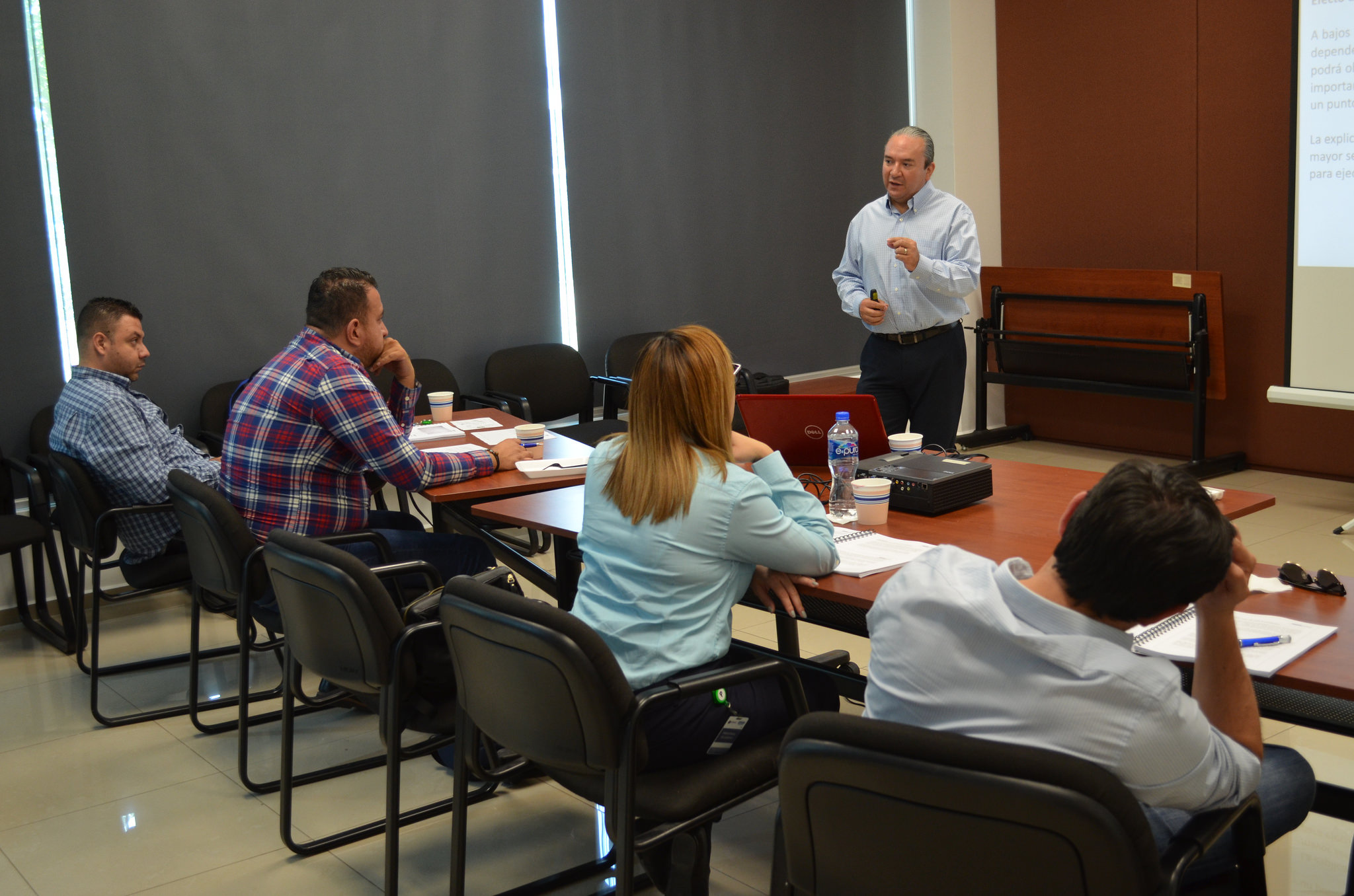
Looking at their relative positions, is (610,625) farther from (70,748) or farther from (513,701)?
(70,748)

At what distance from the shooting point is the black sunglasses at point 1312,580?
6.41ft

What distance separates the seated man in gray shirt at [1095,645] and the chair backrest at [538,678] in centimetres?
47

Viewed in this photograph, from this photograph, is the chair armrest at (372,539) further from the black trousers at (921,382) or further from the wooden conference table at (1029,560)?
the black trousers at (921,382)

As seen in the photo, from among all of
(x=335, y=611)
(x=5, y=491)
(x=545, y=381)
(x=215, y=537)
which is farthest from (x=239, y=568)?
(x=545, y=381)

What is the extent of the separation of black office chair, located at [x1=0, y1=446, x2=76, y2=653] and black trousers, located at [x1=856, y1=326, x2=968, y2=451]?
3030 mm

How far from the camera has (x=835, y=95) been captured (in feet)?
21.3

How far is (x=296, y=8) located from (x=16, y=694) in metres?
2.87

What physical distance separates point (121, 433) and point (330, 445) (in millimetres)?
902

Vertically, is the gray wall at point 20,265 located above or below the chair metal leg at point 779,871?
above

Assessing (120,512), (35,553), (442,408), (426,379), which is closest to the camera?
(120,512)

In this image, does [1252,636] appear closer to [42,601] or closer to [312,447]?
[312,447]

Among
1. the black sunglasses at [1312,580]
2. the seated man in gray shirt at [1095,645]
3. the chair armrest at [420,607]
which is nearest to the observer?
the seated man in gray shirt at [1095,645]

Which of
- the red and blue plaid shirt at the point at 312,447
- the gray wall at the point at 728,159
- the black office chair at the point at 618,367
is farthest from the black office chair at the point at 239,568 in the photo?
the gray wall at the point at 728,159

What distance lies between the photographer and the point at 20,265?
4363mm
